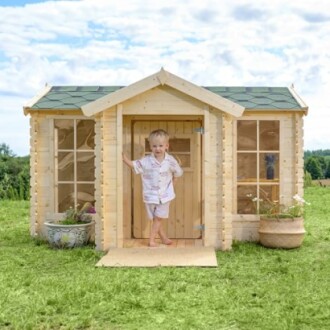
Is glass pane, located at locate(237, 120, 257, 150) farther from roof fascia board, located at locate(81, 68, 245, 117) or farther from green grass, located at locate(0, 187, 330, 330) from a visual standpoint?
green grass, located at locate(0, 187, 330, 330)

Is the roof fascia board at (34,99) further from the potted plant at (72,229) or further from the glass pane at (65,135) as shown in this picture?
the potted plant at (72,229)

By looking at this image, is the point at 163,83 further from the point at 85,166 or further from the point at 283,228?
the point at 283,228

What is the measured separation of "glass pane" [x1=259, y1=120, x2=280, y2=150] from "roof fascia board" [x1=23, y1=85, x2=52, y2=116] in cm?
377

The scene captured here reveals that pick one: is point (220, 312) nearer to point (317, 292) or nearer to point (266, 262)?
point (317, 292)

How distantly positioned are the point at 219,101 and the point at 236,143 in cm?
130

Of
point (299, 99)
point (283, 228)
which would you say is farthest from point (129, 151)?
point (299, 99)

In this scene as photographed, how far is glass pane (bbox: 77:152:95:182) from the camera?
32.9ft

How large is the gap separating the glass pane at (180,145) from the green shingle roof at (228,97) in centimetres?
108

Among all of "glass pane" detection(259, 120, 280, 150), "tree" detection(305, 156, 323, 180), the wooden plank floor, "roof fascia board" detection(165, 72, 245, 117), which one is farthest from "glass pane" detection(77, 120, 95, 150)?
"tree" detection(305, 156, 323, 180)

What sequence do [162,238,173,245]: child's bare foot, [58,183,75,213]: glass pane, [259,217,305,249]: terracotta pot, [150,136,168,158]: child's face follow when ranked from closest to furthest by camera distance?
1. [150,136,168,158]: child's face
2. [259,217,305,249]: terracotta pot
3. [162,238,173,245]: child's bare foot
4. [58,183,75,213]: glass pane

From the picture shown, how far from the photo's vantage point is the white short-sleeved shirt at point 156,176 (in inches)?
359

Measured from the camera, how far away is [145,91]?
8812 mm

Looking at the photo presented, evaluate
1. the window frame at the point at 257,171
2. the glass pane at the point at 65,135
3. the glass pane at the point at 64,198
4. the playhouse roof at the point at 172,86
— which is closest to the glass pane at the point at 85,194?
the glass pane at the point at 64,198

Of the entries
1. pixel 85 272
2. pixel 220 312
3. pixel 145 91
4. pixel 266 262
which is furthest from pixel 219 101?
pixel 220 312
